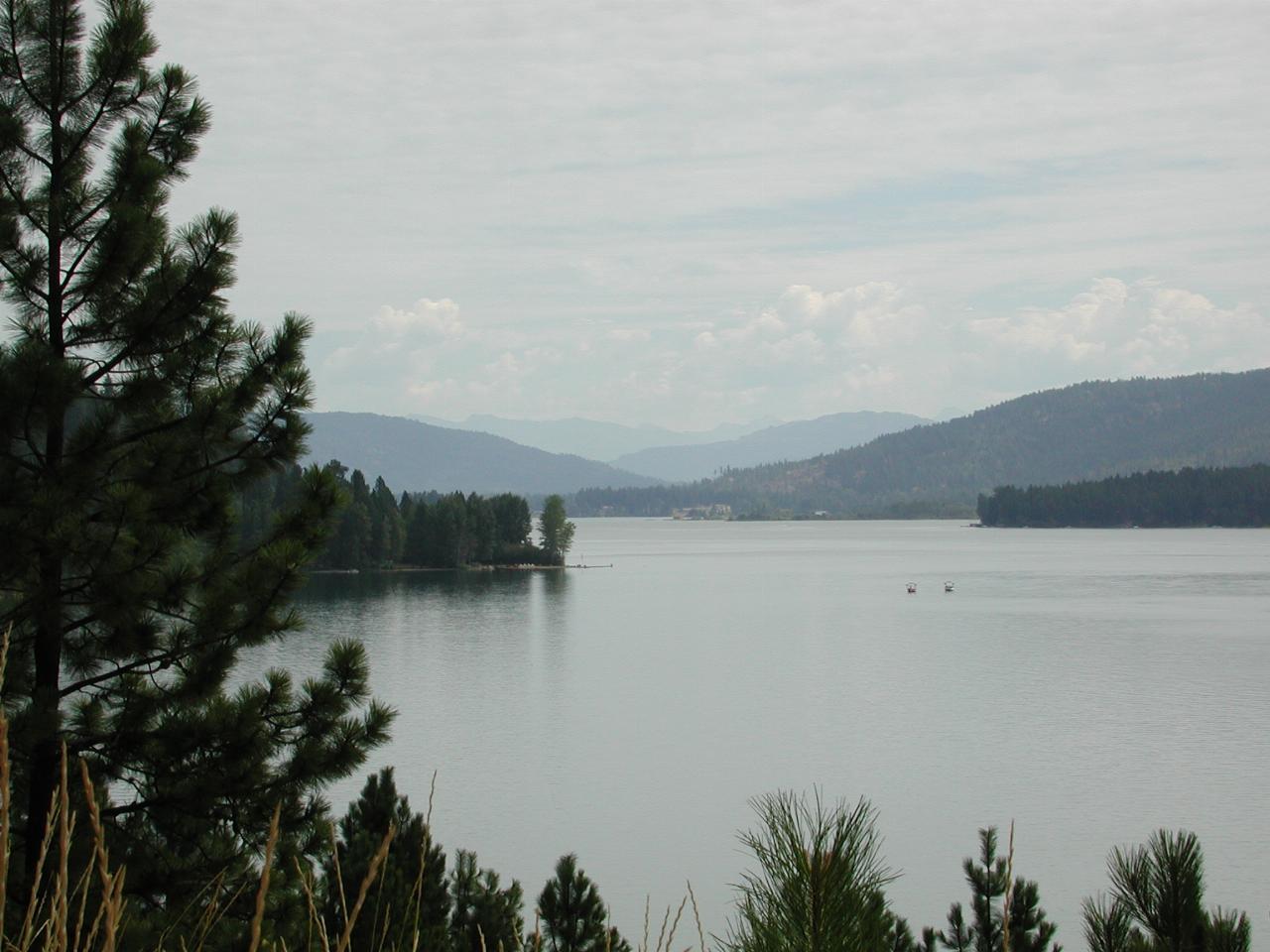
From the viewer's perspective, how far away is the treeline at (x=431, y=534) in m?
82.2

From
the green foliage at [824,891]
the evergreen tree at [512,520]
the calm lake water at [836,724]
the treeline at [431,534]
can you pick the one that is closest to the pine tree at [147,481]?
the green foliage at [824,891]

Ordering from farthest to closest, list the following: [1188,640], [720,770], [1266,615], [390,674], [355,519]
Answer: [355,519] < [1266,615] < [1188,640] < [390,674] < [720,770]

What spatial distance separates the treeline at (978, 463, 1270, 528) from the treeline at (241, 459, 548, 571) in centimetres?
8562

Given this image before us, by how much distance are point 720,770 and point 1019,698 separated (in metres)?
11.0

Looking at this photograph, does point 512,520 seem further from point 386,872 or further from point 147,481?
point 147,481

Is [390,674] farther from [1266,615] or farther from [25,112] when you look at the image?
[1266,615]

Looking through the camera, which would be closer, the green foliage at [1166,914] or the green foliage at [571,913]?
the green foliage at [1166,914]

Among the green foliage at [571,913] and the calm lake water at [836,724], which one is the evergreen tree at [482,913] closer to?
the green foliage at [571,913]

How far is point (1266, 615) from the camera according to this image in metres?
49.0

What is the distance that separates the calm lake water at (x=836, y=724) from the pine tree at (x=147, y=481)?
30.3 feet

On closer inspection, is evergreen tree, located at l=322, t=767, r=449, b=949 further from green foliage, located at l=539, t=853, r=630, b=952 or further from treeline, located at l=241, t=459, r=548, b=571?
treeline, located at l=241, t=459, r=548, b=571

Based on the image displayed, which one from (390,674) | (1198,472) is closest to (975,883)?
(390,674)

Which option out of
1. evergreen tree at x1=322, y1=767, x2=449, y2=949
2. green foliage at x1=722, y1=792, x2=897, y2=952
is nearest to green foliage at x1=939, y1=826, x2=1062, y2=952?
evergreen tree at x1=322, y1=767, x2=449, y2=949

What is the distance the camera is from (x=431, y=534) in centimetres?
8706
